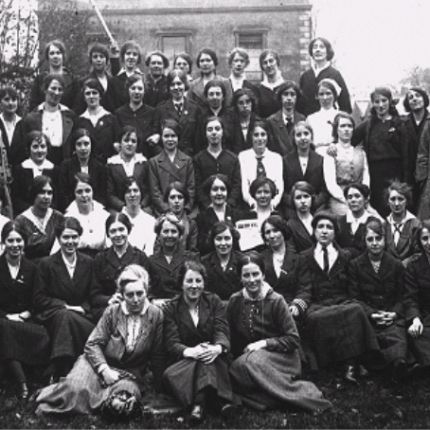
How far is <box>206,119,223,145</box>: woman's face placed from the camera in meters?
8.73

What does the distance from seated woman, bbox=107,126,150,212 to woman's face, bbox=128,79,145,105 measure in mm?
714

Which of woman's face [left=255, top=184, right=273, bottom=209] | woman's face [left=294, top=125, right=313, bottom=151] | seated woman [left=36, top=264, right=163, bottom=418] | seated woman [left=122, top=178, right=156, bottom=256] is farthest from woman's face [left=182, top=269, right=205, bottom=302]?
woman's face [left=294, top=125, right=313, bottom=151]

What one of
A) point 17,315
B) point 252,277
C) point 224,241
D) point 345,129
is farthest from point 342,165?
point 17,315

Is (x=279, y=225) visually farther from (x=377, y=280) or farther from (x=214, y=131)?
(x=214, y=131)

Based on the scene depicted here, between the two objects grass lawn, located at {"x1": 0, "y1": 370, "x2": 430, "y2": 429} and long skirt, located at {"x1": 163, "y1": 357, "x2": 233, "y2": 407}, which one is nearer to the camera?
grass lawn, located at {"x1": 0, "y1": 370, "x2": 430, "y2": 429}

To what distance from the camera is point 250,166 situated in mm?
8797

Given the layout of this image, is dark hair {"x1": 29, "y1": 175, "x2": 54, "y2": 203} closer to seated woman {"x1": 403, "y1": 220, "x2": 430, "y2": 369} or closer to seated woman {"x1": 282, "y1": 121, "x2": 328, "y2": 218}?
seated woman {"x1": 282, "y1": 121, "x2": 328, "y2": 218}

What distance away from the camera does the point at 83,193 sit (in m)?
8.02

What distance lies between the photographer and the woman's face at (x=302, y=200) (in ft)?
26.3

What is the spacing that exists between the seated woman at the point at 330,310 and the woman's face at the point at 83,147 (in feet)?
9.17

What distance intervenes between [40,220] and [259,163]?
259 cm

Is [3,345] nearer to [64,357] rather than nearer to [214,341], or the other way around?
[64,357]

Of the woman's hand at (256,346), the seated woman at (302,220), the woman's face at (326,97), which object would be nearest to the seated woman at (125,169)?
the seated woman at (302,220)

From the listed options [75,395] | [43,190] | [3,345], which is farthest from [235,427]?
[43,190]
